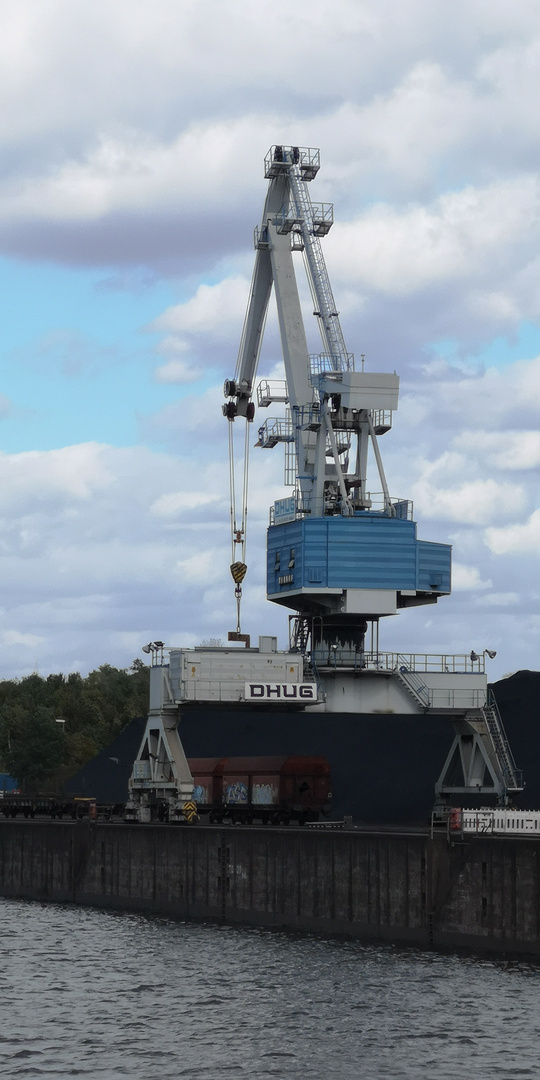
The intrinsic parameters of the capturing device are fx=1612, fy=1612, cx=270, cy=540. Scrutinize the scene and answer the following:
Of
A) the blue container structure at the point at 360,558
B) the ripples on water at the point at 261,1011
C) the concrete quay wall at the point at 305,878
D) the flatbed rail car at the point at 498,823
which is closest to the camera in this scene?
the ripples on water at the point at 261,1011

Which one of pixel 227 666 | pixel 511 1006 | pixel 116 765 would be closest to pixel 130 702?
pixel 116 765

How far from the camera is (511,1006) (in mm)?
44875

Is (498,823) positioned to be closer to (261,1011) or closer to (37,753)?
(261,1011)

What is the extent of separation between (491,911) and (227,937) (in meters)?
13.3

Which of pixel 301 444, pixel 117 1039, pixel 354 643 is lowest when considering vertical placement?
pixel 117 1039

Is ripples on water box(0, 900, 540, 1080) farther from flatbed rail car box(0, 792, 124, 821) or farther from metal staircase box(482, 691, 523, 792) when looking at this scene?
flatbed rail car box(0, 792, 124, 821)

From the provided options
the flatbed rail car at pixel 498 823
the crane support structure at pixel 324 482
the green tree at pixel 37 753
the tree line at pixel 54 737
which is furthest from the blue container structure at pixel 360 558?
the green tree at pixel 37 753

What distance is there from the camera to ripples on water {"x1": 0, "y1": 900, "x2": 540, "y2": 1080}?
3941cm

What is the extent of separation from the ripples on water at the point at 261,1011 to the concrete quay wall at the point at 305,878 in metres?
1.14

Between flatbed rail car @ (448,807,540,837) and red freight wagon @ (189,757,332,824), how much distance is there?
2655 centimetres

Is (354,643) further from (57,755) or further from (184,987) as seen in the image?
(57,755)

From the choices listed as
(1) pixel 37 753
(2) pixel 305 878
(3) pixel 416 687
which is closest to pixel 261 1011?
(2) pixel 305 878

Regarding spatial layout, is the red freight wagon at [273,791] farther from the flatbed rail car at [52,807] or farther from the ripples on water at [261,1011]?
the ripples on water at [261,1011]

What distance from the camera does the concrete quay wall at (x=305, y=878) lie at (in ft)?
169
